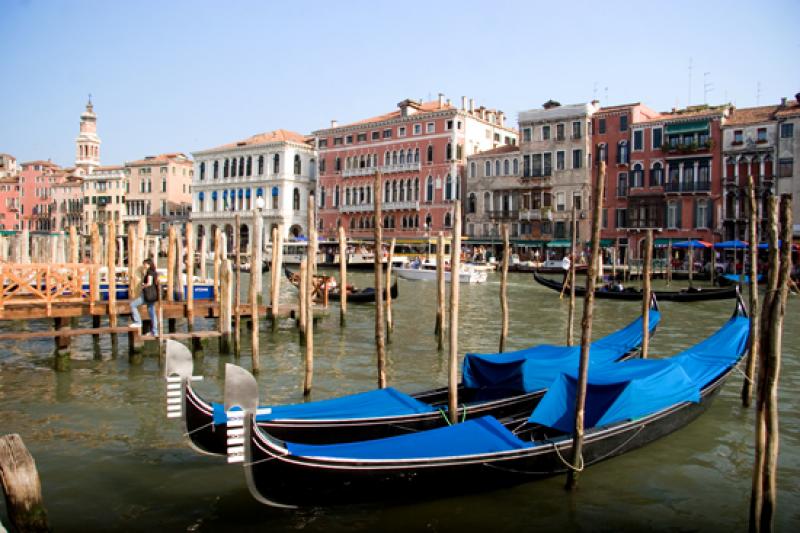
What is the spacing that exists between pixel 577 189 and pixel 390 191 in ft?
36.5

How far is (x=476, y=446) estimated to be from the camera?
4.41m

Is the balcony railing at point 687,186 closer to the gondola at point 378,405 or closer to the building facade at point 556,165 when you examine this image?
the building facade at point 556,165

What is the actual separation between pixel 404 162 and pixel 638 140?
12.9m

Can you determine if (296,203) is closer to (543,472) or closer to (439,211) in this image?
(439,211)

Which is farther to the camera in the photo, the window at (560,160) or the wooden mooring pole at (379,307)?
the window at (560,160)

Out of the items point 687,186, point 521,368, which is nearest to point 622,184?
point 687,186

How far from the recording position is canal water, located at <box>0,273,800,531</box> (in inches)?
168

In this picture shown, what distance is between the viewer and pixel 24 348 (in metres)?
10.1

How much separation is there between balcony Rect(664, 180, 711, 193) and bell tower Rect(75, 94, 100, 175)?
156 ft

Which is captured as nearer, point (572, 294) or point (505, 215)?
point (572, 294)

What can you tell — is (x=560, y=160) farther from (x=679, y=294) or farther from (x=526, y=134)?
(x=679, y=294)

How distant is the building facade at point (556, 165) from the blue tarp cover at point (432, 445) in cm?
2774

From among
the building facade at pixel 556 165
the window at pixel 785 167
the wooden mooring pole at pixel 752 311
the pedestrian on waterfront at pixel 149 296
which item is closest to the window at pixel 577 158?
the building facade at pixel 556 165

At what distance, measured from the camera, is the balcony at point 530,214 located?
33.1 meters
